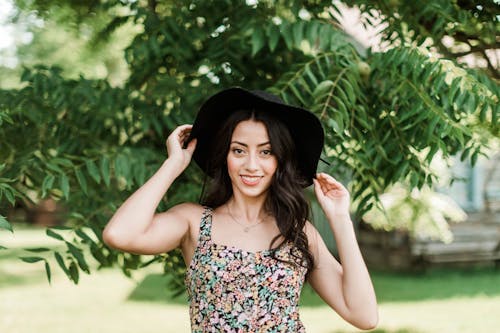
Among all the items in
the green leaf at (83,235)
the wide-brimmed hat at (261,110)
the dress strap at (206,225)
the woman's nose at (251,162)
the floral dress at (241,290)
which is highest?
the wide-brimmed hat at (261,110)

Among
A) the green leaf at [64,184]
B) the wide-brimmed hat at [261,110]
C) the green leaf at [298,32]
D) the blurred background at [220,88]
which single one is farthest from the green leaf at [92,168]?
the green leaf at [298,32]

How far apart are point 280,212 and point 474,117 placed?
1.43 meters

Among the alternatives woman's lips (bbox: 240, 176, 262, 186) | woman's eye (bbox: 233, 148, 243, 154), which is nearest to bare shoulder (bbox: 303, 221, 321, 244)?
woman's lips (bbox: 240, 176, 262, 186)

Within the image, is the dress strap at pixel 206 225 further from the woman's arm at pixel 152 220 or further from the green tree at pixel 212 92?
the green tree at pixel 212 92

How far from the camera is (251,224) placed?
273 centimetres

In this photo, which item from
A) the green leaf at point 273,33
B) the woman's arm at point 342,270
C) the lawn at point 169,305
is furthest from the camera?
the lawn at point 169,305

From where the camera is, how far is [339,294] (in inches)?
105

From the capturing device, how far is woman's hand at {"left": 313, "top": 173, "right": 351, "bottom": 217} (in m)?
2.71

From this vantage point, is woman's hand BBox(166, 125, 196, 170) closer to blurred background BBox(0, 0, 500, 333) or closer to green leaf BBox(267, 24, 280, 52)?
blurred background BBox(0, 0, 500, 333)

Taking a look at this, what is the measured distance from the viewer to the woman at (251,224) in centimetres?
253

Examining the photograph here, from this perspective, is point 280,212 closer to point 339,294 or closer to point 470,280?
point 339,294

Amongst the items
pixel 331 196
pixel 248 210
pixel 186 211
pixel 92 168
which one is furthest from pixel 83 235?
pixel 331 196

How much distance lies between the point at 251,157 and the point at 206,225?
293mm

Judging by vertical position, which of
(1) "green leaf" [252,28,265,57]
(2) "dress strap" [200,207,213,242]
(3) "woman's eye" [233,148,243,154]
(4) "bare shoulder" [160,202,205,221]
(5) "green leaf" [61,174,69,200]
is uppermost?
(1) "green leaf" [252,28,265,57]
